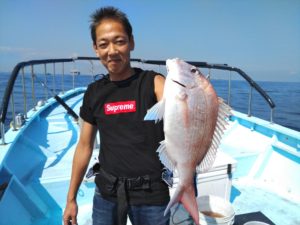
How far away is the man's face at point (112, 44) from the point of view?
1668mm

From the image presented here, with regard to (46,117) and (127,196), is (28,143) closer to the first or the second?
(46,117)

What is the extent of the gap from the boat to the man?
103cm

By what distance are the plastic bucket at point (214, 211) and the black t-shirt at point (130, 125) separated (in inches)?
46.0

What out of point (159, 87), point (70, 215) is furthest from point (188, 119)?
point (70, 215)

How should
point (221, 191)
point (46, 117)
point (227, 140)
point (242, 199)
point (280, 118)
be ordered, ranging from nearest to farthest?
point (221, 191)
point (242, 199)
point (227, 140)
point (46, 117)
point (280, 118)

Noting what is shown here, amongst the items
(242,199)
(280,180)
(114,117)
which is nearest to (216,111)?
(114,117)

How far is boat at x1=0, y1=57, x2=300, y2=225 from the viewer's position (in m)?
3.09

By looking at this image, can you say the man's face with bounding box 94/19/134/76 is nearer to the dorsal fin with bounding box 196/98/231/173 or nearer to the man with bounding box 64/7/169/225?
the man with bounding box 64/7/169/225

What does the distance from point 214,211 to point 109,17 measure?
2194mm

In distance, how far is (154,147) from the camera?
1.79 metres

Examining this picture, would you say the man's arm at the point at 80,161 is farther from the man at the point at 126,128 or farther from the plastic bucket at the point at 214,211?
the plastic bucket at the point at 214,211

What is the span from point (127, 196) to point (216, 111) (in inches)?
31.7

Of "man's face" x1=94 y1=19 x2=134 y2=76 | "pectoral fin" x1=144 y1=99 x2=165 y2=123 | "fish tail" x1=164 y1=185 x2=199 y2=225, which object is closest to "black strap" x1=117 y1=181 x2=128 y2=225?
"fish tail" x1=164 y1=185 x2=199 y2=225

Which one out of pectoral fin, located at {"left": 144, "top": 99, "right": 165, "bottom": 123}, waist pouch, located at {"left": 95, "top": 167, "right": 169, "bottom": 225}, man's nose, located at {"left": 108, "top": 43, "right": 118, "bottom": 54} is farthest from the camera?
waist pouch, located at {"left": 95, "top": 167, "right": 169, "bottom": 225}
